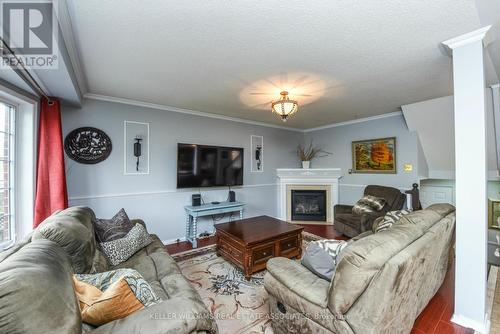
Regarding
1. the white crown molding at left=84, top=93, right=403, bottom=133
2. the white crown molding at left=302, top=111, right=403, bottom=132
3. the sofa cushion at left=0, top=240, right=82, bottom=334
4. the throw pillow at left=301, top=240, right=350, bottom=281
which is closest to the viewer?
the sofa cushion at left=0, top=240, right=82, bottom=334

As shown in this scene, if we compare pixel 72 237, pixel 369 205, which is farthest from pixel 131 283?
pixel 369 205

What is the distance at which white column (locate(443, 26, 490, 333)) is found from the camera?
1657 mm

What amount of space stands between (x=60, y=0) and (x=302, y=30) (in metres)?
1.62

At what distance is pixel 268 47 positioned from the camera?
1912 mm

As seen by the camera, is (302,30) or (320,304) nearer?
(320,304)

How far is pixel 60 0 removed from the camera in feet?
4.39

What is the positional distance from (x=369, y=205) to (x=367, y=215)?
369 mm

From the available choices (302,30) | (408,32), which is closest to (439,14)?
(408,32)

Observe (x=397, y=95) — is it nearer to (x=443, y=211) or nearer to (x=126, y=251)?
(x=443, y=211)

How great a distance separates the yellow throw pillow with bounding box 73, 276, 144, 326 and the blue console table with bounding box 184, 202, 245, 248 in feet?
8.01

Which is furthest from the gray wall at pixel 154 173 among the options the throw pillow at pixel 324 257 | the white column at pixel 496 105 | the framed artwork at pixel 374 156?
the white column at pixel 496 105

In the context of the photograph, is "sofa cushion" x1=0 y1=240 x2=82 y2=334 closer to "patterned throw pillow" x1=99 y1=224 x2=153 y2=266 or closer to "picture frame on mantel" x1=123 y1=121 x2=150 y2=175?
"patterned throw pillow" x1=99 y1=224 x2=153 y2=266

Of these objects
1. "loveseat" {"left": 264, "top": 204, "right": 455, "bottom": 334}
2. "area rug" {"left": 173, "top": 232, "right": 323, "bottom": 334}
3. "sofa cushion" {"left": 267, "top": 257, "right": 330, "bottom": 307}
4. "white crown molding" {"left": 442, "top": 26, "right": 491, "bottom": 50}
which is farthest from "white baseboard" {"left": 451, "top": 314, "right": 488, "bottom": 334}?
"white crown molding" {"left": 442, "top": 26, "right": 491, "bottom": 50}

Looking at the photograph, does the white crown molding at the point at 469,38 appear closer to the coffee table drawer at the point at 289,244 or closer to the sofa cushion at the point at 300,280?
the sofa cushion at the point at 300,280
